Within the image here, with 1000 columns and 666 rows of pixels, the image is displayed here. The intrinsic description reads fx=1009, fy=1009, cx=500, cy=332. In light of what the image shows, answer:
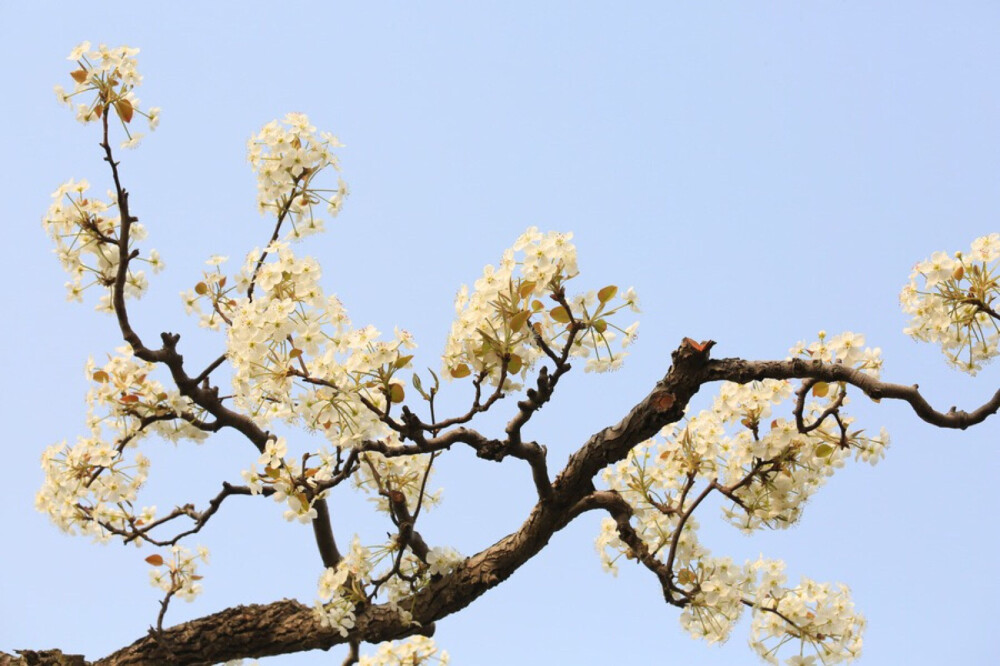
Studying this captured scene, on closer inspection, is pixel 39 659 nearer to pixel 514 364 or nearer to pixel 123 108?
pixel 123 108

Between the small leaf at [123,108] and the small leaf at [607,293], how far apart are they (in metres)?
2.19

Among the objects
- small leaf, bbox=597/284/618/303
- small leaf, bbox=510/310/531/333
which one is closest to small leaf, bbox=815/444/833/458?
small leaf, bbox=597/284/618/303

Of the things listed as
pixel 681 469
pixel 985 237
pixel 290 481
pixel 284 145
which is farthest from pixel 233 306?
pixel 985 237

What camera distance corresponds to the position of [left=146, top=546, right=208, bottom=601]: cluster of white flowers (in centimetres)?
462

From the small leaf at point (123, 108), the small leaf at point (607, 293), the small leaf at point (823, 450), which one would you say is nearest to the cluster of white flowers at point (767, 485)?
the small leaf at point (823, 450)

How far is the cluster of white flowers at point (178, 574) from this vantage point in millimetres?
4625

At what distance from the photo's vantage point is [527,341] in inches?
137

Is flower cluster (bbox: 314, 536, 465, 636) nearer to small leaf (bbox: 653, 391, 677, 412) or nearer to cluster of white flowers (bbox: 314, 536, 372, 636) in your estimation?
cluster of white flowers (bbox: 314, 536, 372, 636)

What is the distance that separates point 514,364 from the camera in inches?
135

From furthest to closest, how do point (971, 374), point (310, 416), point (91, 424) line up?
point (91, 424)
point (971, 374)
point (310, 416)

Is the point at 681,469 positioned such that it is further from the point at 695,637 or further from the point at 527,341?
the point at 527,341

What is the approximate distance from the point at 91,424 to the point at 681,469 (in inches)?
104

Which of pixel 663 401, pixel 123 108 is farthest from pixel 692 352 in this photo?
pixel 123 108

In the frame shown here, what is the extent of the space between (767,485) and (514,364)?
1.31m
